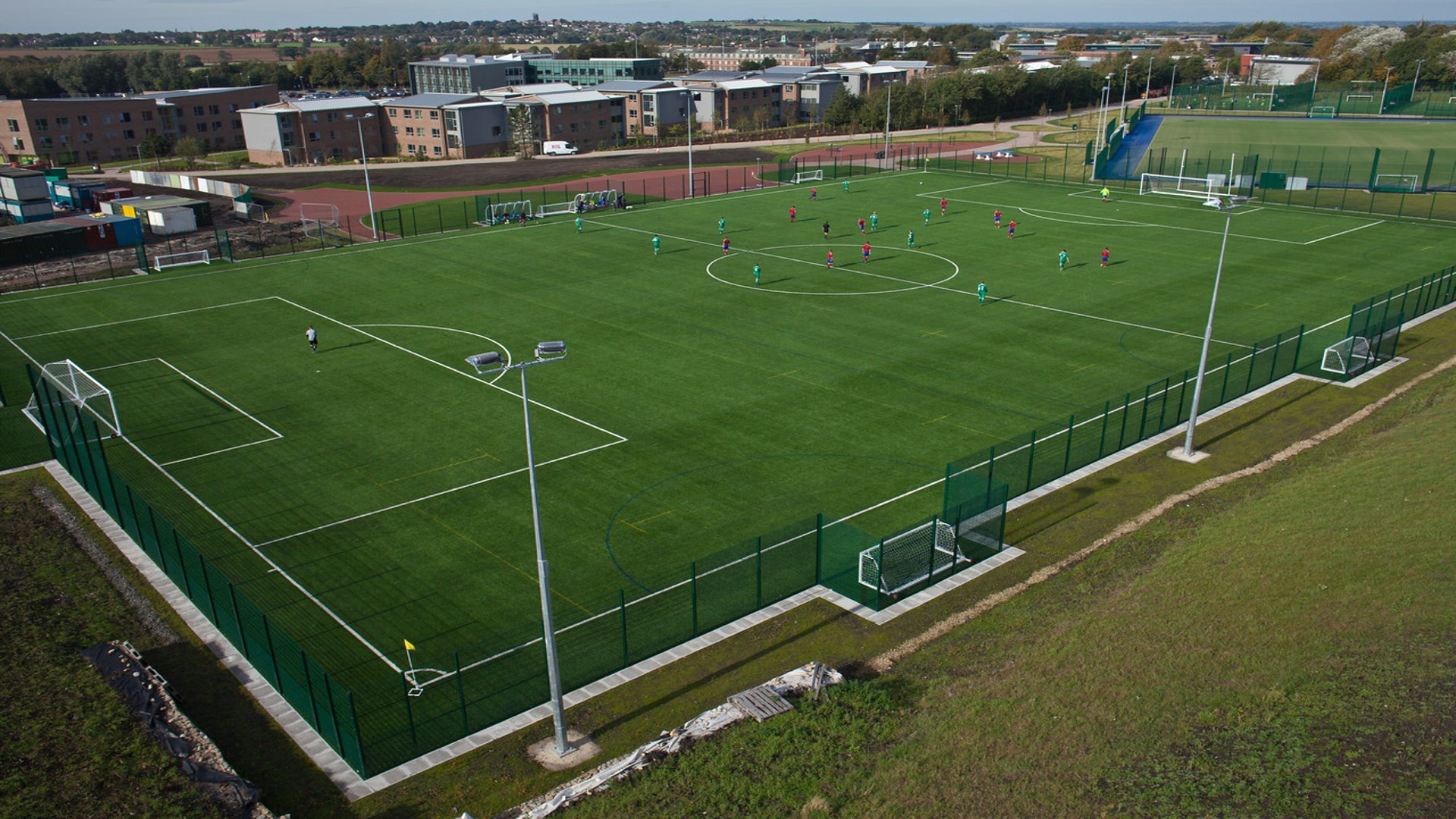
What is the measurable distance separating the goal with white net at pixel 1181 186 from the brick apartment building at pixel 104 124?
12352cm

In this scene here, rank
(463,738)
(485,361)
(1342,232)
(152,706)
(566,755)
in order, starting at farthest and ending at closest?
1. (1342,232)
2. (463,738)
3. (152,706)
4. (566,755)
5. (485,361)

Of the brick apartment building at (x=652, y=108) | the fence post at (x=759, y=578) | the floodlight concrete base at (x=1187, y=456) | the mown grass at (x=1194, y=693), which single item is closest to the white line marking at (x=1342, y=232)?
the floodlight concrete base at (x=1187, y=456)

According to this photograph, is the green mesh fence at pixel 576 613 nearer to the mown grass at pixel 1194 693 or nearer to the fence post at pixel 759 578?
the fence post at pixel 759 578

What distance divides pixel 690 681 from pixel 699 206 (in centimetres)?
6728

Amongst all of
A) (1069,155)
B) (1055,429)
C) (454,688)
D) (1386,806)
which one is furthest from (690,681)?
(1069,155)

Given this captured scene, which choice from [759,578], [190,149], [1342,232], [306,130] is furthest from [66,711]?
[190,149]

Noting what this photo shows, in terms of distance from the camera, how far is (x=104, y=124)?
Answer: 136125 mm

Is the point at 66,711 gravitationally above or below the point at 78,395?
below

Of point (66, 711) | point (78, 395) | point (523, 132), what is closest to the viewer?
point (66, 711)

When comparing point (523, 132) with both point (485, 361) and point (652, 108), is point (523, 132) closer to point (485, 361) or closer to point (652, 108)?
point (652, 108)

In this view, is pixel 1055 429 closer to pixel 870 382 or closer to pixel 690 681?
pixel 870 382

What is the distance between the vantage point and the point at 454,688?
75.4 feet

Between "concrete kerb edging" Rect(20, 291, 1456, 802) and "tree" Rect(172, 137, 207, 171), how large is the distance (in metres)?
107

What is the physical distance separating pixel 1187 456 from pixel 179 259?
206 feet
